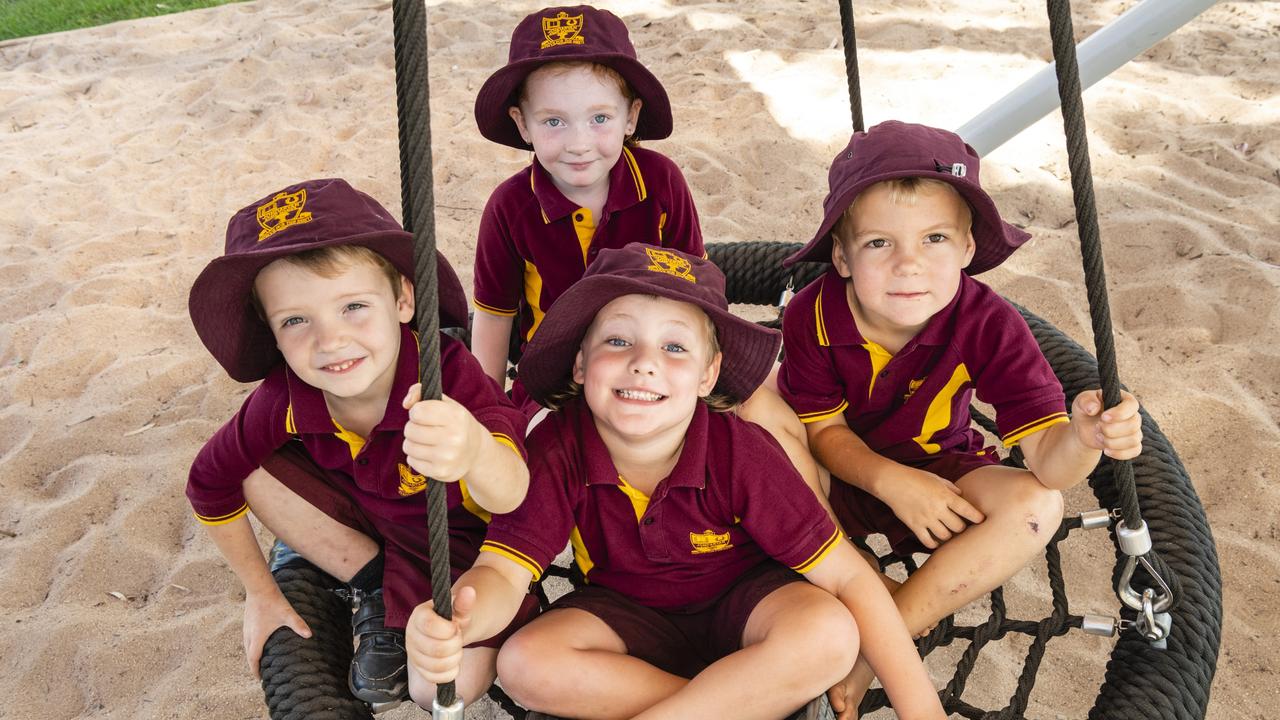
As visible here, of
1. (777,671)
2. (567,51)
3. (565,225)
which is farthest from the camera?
(565,225)

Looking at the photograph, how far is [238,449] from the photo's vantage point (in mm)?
1379

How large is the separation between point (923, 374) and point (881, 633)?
1.35ft

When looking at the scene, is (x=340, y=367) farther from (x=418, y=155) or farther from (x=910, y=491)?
(x=910, y=491)

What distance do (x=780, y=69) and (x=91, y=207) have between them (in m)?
2.40

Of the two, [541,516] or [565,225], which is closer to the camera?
[541,516]

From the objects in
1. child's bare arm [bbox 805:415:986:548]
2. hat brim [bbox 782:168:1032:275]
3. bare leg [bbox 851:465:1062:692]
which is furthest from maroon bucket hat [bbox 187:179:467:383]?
bare leg [bbox 851:465:1062:692]

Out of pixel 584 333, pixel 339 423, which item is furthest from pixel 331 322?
pixel 584 333

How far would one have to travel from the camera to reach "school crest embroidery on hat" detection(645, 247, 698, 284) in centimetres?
127

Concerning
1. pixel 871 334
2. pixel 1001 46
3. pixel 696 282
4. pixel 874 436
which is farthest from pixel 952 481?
→ pixel 1001 46

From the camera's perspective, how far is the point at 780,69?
381cm

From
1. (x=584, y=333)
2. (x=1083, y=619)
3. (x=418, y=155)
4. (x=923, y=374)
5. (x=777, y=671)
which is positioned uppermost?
(x=418, y=155)

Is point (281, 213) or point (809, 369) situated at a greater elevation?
point (281, 213)

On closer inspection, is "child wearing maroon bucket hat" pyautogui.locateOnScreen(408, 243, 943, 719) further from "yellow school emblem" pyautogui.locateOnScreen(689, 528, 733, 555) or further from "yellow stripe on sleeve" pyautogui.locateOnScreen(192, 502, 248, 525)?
"yellow stripe on sleeve" pyautogui.locateOnScreen(192, 502, 248, 525)

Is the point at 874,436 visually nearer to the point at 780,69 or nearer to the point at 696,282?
the point at 696,282
